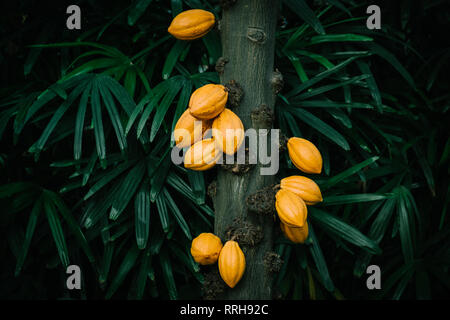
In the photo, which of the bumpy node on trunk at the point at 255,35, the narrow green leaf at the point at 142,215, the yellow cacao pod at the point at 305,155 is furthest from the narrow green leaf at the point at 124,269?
the bumpy node on trunk at the point at 255,35

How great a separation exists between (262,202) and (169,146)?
45 cm

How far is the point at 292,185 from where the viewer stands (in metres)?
0.91

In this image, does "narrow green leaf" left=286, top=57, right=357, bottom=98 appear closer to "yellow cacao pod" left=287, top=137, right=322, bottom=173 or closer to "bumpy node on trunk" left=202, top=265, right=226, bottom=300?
"yellow cacao pod" left=287, top=137, right=322, bottom=173

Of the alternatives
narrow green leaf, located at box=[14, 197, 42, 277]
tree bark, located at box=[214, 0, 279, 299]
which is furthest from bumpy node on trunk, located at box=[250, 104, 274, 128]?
narrow green leaf, located at box=[14, 197, 42, 277]

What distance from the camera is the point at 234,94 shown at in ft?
2.91

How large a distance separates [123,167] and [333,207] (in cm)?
A: 74

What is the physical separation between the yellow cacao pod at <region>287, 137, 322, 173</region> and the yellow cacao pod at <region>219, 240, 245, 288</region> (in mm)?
249

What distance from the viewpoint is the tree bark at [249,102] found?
90 cm

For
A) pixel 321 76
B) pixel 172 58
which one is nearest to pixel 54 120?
pixel 172 58

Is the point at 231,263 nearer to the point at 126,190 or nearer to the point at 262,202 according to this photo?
the point at 262,202

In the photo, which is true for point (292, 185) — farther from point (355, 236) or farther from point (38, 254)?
point (38, 254)

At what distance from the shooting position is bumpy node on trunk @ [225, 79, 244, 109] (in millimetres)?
888

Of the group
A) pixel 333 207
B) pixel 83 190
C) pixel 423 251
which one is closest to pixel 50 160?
pixel 83 190

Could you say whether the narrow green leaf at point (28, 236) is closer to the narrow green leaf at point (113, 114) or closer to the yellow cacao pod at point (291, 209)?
the narrow green leaf at point (113, 114)
